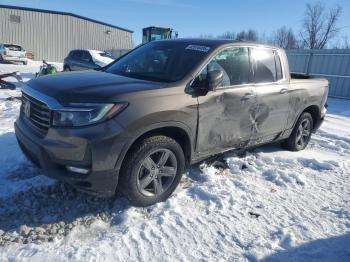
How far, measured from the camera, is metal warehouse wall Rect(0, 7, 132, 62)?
34062 millimetres

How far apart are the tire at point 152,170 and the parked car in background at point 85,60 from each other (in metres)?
13.2

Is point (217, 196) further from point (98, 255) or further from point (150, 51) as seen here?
point (150, 51)

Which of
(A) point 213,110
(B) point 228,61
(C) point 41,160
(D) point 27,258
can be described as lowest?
(D) point 27,258

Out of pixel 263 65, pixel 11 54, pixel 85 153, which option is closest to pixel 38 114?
pixel 85 153

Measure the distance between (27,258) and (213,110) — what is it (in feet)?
7.99

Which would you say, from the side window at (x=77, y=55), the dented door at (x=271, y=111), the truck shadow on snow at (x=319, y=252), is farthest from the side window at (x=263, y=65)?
the side window at (x=77, y=55)

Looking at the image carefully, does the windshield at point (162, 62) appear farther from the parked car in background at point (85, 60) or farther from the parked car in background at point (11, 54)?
the parked car in background at point (11, 54)

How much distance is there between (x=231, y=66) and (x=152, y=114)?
1.56m

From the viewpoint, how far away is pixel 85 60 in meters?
16.5

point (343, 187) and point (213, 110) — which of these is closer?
point (213, 110)

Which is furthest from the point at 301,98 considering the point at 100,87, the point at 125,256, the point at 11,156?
the point at 11,156

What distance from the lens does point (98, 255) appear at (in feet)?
9.31

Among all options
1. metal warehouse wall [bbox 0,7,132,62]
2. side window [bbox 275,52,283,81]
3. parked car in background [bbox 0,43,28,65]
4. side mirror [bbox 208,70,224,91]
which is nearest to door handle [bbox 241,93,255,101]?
side mirror [bbox 208,70,224,91]

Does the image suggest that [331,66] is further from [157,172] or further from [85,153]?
[85,153]
